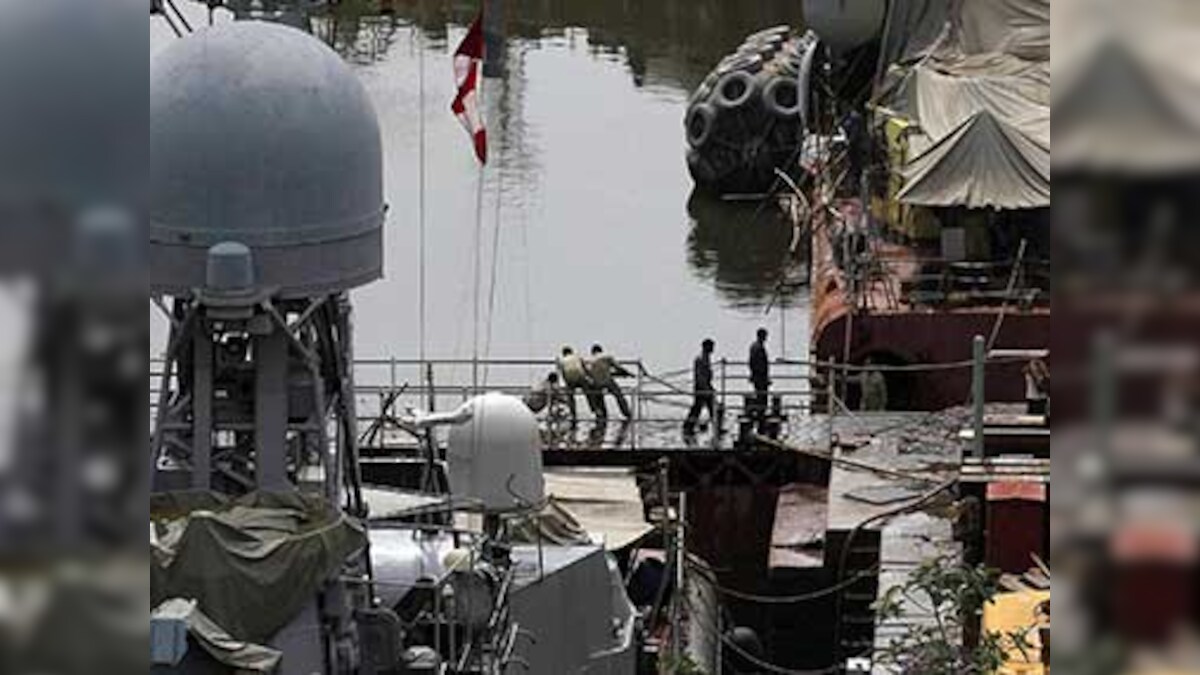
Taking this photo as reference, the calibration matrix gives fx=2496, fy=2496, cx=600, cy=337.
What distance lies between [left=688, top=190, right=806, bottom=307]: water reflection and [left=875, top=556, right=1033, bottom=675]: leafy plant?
21.8 metres

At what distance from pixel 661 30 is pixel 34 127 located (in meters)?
61.0

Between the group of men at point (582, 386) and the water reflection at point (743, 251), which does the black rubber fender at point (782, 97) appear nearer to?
the water reflection at point (743, 251)

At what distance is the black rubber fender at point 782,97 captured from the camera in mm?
41438

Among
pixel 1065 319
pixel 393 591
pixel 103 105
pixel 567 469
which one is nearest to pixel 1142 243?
→ pixel 1065 319

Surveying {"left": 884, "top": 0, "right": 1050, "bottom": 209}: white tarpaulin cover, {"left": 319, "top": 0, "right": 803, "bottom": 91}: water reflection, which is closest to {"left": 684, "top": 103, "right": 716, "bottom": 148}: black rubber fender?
{"left": 884, "top": 0, "right": 1050, "bottom": 209}: white tarpaulin cover

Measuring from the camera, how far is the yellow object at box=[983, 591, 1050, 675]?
42.5 feet

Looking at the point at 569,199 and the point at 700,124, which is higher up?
the point at 700,124

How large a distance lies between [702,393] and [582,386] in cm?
121

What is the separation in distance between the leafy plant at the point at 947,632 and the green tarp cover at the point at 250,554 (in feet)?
10.8

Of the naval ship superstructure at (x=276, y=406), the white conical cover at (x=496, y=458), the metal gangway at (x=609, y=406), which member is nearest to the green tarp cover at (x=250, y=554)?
the naval ship superstructure at (x=276, y=406)

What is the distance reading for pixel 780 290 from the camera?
123ft

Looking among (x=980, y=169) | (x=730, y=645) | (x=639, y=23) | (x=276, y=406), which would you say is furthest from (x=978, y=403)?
(x=639, y=23)

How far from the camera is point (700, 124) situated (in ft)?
139

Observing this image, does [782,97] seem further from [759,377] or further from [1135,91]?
[1135,91]
